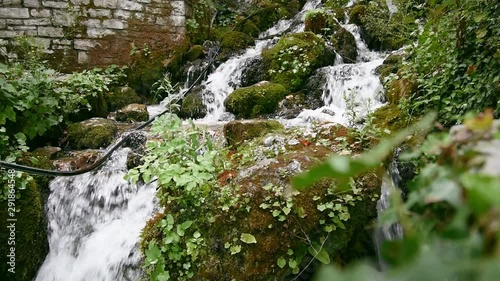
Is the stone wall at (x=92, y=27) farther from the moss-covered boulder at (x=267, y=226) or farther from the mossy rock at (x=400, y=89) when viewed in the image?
the moss-covered boulder at (x=267, y=226)

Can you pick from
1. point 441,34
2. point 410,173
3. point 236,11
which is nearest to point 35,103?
point 410,173

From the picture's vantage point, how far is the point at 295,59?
588 centimetres

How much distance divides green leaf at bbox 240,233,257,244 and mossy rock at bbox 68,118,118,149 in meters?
2.92

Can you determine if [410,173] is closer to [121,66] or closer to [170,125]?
[170,125]

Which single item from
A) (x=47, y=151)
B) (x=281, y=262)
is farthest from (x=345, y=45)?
(x=281, y=262)

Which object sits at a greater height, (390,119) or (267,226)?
(390,119)

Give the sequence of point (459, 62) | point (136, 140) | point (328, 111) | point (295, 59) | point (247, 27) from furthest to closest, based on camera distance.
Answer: point (247, 27)
point (295, 59)
point (328, 111)
point (136, 140)
point (459, 62)

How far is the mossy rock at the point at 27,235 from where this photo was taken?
9.74ft

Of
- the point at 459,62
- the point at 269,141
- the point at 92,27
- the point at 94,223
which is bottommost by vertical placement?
the point at 94,223

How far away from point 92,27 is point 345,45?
4.56 m

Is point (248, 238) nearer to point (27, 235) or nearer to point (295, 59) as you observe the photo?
point (27, 235)

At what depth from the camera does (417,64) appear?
356 cm

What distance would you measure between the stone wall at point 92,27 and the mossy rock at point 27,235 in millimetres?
3788

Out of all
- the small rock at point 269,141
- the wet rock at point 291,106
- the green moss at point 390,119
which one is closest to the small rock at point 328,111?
the wet rock at point 291,106
